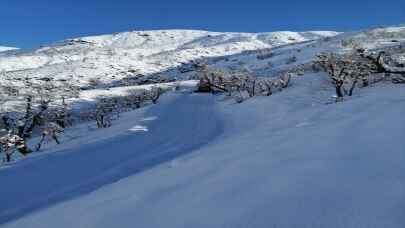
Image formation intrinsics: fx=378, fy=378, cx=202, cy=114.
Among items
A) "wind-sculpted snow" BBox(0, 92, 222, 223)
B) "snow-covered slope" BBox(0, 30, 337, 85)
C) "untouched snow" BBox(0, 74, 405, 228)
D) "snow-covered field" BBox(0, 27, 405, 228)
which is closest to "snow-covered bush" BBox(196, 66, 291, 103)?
"wind-sculpted snow" BBox(0, 92, 222, 223)

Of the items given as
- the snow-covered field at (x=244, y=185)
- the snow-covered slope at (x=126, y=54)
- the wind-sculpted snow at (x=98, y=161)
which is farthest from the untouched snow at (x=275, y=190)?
the snow-covered slope at (x=126, y=54)

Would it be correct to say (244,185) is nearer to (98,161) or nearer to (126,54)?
(98,161)

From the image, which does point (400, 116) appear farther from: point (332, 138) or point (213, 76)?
point (213, 76)

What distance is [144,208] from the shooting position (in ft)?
10.2

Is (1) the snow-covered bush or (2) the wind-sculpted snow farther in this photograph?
(1) the snow-covered bush

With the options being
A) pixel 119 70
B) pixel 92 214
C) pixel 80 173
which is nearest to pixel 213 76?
pixel 80 173

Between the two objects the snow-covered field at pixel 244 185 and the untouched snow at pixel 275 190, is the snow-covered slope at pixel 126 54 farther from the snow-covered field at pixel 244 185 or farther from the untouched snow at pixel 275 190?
the untouched snow at pixel 275 190

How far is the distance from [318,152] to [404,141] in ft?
2.62

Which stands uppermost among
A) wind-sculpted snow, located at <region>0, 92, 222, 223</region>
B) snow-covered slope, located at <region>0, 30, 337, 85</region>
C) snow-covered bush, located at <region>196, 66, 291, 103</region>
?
snow-covered slope, located at <region>0, 30, 337, 85</region>

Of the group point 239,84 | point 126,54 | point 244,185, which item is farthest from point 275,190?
point 126,54

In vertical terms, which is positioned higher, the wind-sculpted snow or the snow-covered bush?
the snow-covered bush

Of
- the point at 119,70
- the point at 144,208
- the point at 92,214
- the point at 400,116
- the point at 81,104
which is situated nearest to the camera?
the point at 144,208

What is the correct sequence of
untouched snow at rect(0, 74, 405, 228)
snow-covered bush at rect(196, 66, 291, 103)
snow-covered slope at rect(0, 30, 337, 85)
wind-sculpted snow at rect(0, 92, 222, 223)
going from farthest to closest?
snow-covered slope at rect(0, 30, 337, 85) < snow-covered bush at rect(196, 66, 291, 103) < wind-sculpted snow at rect(0, 92, 222, 223) < untouched snow at rect(0, 74, 405, 228)

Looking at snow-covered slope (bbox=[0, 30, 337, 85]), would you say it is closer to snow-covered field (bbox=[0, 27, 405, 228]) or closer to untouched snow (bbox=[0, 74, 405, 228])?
snow-covered field (bbox=[0, 27, 405, 228])
